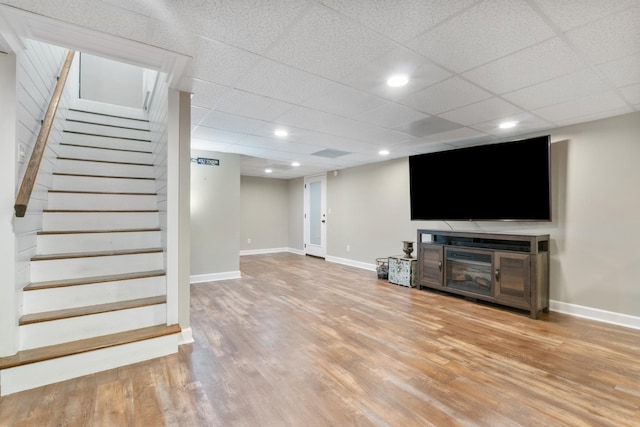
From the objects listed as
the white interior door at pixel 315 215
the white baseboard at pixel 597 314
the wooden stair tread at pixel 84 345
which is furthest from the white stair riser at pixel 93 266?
the white interior door at pixel 315 215

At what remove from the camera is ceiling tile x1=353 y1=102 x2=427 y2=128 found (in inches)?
114

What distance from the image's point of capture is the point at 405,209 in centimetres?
529

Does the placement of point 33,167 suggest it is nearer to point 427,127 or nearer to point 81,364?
point 81,364

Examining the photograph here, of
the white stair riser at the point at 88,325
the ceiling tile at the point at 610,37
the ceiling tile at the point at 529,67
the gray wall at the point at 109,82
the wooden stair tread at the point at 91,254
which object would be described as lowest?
the white stair riser at the point at 88,325

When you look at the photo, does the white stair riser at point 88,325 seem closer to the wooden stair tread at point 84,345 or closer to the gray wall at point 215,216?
the wooden stair tread at point 84,345

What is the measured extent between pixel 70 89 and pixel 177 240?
10.8ft

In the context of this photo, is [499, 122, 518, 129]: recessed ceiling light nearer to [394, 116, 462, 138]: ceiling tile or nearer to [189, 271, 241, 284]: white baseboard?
[394, 116, 462, 138]: ceiling tile

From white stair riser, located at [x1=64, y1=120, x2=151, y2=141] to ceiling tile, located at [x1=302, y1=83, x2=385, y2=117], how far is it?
8.66 ft

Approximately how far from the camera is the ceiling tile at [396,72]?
6.49 feet

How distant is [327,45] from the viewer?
6.02 ft

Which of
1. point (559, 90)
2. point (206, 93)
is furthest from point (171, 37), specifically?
point (559, 90)

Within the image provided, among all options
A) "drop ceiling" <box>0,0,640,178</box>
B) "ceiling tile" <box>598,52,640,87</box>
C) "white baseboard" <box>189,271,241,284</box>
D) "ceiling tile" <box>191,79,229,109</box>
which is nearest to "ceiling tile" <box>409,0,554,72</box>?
"drop ceiling" <box>0,0,640,178</box>

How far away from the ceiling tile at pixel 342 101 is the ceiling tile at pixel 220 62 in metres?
0.71

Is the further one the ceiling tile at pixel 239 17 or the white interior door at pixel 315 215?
the white interior door at pixel 315 215
